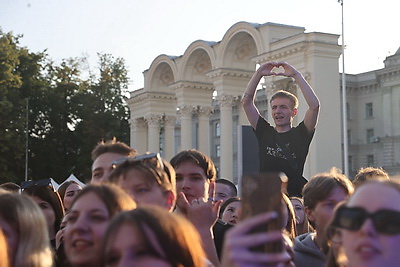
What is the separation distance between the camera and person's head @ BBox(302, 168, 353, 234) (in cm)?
431

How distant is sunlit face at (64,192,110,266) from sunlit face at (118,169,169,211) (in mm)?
545

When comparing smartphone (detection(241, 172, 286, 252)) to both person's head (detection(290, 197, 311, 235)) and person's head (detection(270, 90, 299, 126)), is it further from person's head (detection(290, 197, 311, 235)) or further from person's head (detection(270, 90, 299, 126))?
person's head (detection(270, 90, 299, 126))

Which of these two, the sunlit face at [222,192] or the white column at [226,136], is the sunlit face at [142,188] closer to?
the sunlit face at [222,192]

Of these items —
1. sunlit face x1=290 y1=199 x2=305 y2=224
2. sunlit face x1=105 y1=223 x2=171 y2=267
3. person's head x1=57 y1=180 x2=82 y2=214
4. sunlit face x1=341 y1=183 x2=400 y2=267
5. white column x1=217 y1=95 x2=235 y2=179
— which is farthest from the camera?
white column x1=217 y1=95 x2=235 y2=179

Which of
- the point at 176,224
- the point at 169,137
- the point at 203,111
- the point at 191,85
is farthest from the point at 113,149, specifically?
the point at 169,137

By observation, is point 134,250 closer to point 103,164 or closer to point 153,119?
point 103,164

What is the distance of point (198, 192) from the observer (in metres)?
4.82

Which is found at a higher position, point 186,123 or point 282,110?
point 186,123

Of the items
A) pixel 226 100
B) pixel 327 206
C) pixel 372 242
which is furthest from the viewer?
pixel 226 100

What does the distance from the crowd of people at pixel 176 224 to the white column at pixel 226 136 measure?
32.1 meters

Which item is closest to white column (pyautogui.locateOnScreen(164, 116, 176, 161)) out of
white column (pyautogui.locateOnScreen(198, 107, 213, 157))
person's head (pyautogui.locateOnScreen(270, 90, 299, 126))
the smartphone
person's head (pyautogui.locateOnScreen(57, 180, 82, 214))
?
white column (pyautogui.locateOnScreen(198, 107, 213, 157))

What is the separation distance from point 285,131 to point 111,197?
3697 mm

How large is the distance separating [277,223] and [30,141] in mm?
46361

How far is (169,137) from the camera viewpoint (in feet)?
154
